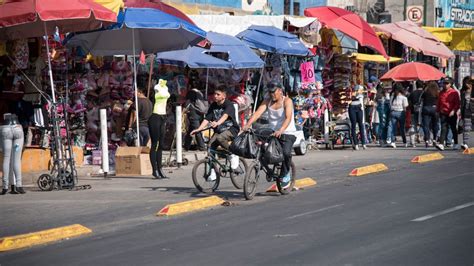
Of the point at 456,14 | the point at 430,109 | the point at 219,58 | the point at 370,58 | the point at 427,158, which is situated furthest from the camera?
the point at 456,14

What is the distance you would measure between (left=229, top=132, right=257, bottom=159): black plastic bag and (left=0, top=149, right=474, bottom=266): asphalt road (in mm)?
770

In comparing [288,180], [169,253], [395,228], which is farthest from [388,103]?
[169,253]

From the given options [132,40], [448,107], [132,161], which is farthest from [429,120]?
[132,161]

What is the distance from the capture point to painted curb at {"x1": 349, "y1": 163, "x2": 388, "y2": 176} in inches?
807

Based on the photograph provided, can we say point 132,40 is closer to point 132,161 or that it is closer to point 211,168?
point 132,161

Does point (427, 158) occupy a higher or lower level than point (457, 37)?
lower

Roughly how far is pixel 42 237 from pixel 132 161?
26.9 ft

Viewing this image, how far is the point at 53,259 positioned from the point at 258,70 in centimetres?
1832

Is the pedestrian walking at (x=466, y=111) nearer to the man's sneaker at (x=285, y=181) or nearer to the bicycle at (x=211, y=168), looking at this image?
the man's sneaker at (x=285, y=181)

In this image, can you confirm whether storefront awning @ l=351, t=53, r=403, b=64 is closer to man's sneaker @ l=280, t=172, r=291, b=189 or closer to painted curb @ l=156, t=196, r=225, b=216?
man's sneaker @ l=280, t=172, r=291, b=189

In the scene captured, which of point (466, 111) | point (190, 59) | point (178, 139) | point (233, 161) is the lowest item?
point (233, 161)

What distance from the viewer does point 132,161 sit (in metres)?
20.7

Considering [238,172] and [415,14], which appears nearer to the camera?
[238,172]

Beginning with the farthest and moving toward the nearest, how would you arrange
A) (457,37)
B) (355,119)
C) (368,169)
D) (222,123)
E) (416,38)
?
(457,37) → (416,38) → (355,119) → (368,169) → (222,123)
